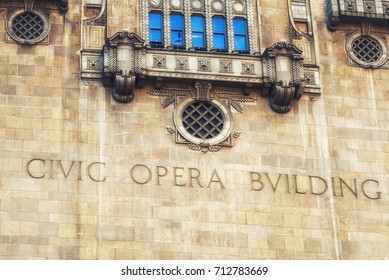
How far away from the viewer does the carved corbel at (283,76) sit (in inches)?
1837

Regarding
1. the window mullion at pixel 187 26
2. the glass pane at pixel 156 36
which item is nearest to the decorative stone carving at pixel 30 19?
the glass pane at pixel 156 36

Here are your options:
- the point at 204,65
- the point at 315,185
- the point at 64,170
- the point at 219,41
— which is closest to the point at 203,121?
the point at 204,65

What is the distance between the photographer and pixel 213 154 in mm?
45781

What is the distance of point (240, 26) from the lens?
48.4 meters

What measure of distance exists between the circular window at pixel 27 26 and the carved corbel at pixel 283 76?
7863mm

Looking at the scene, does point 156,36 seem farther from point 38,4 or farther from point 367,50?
point 367,50

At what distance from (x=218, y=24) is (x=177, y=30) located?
158 cm

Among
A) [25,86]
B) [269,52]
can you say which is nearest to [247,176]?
[269,52]

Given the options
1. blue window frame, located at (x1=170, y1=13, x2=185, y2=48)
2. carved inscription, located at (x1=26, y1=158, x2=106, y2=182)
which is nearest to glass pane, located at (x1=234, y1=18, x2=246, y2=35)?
blue window frame, located at (x1=170, y1=13, x2=185, y2=48)

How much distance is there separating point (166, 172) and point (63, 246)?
4430 mm

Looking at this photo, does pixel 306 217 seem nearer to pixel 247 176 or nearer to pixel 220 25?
pixel 247 176

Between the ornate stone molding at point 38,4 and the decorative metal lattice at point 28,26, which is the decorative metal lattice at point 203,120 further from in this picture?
the decorative metal lattice at point 28,26

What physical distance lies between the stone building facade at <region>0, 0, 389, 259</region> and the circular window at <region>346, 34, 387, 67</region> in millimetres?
73
